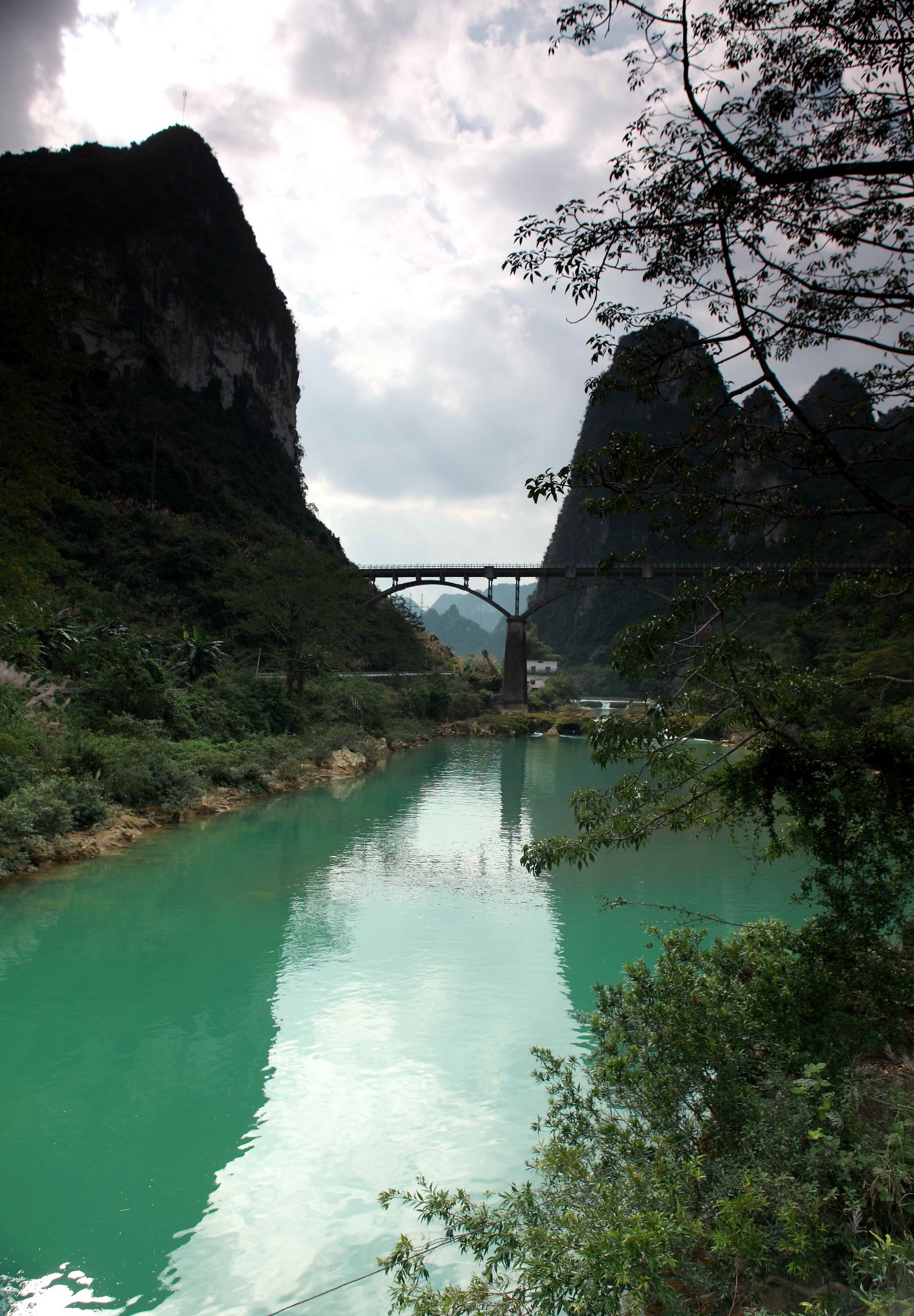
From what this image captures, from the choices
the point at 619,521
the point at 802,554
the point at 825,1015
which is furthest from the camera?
the point at 619,521

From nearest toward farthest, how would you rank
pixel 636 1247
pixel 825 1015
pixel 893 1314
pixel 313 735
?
1. pixel 893 1314
2. pixel 636 1247
3. pixel 825 1015
4. pixel 313 735

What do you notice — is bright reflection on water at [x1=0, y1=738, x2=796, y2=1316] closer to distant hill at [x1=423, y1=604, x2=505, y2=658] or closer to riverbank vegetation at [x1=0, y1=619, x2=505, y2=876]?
riverbank vegetation at [x1=0, y1=619, x2=505, y2=876]

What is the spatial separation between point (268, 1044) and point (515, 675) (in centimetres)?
3368

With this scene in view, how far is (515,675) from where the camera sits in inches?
1526

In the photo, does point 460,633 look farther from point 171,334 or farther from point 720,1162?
point 720,1162

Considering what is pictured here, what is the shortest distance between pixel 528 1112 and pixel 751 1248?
2.60 metres

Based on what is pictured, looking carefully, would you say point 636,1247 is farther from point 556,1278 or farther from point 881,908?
point 881,908

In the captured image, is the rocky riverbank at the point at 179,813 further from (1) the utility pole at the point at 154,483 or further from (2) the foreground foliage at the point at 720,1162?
(1) the utility pole at the point at 154,483

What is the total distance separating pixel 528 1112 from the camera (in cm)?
463

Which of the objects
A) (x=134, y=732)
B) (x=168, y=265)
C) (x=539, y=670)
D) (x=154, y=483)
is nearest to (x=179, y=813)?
(x=134, y=732)

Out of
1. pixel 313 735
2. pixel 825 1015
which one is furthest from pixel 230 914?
pixel 313 735

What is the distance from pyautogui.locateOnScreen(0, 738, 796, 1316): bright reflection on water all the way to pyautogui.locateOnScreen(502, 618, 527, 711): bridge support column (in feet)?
88.7

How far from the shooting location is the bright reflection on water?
3.50 meters

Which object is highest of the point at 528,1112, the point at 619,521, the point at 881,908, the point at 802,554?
the point at 619,521
